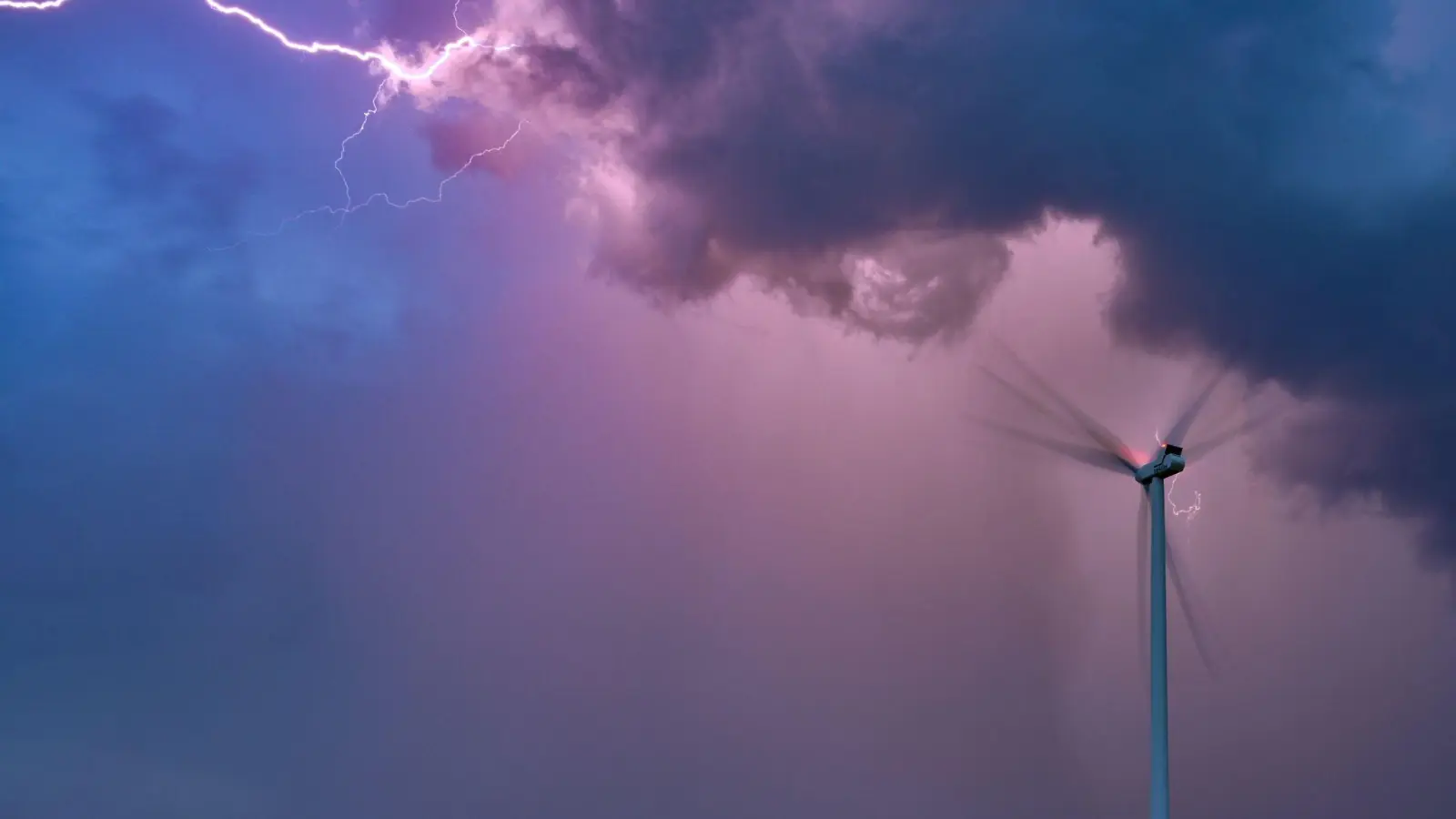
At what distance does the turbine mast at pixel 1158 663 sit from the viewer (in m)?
46.2

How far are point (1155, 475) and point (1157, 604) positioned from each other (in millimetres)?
4926

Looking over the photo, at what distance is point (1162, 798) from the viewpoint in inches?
1800

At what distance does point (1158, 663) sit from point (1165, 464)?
7.02 m

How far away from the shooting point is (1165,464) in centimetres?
4991

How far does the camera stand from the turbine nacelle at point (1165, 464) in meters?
49.8

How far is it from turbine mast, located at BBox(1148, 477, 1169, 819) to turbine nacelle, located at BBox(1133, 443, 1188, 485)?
0.62 m

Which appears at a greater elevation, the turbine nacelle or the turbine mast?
the turbine nacelle

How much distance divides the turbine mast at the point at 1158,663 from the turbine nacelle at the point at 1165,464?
0.62 m

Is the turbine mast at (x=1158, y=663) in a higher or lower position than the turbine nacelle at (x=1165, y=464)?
lower

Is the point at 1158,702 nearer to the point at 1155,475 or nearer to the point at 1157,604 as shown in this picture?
the point at 1157,604

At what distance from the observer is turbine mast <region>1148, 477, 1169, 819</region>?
152ft

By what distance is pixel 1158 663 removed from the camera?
47.4 metres

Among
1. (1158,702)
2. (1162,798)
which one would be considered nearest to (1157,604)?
(1158,702)

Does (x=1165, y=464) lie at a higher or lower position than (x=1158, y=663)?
higher
